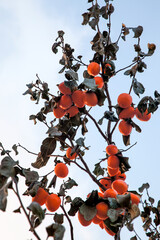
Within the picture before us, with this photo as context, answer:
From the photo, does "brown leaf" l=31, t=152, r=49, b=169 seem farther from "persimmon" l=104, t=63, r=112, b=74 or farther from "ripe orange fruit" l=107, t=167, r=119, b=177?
"persimmon" l=104, t=63, r=112, b=74

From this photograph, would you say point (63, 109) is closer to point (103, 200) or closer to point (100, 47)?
point (100, 47)

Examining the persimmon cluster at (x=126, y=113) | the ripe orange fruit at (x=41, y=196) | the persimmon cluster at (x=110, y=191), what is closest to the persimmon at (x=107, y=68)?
the persimmon cluster at (x=126, y=113)

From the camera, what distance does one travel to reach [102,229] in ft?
4.79

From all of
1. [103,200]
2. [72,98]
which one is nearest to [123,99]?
[72,98]

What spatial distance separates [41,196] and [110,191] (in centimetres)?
36

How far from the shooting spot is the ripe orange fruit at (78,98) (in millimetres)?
1480

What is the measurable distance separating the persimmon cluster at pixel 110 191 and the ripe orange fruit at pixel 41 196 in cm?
20

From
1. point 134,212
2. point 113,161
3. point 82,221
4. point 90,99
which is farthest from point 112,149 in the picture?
point 134,212

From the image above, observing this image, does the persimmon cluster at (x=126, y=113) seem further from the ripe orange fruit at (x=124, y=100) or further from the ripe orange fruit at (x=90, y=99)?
the ripe orange fruit at (x=90, y=99)

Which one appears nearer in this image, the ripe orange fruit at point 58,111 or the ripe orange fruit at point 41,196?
the ripe orange fruit at point 41,196

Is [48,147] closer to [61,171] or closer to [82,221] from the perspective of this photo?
[61,171]

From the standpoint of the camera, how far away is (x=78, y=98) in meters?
1.48

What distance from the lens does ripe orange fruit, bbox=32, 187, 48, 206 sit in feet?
4.29

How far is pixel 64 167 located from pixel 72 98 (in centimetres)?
43
